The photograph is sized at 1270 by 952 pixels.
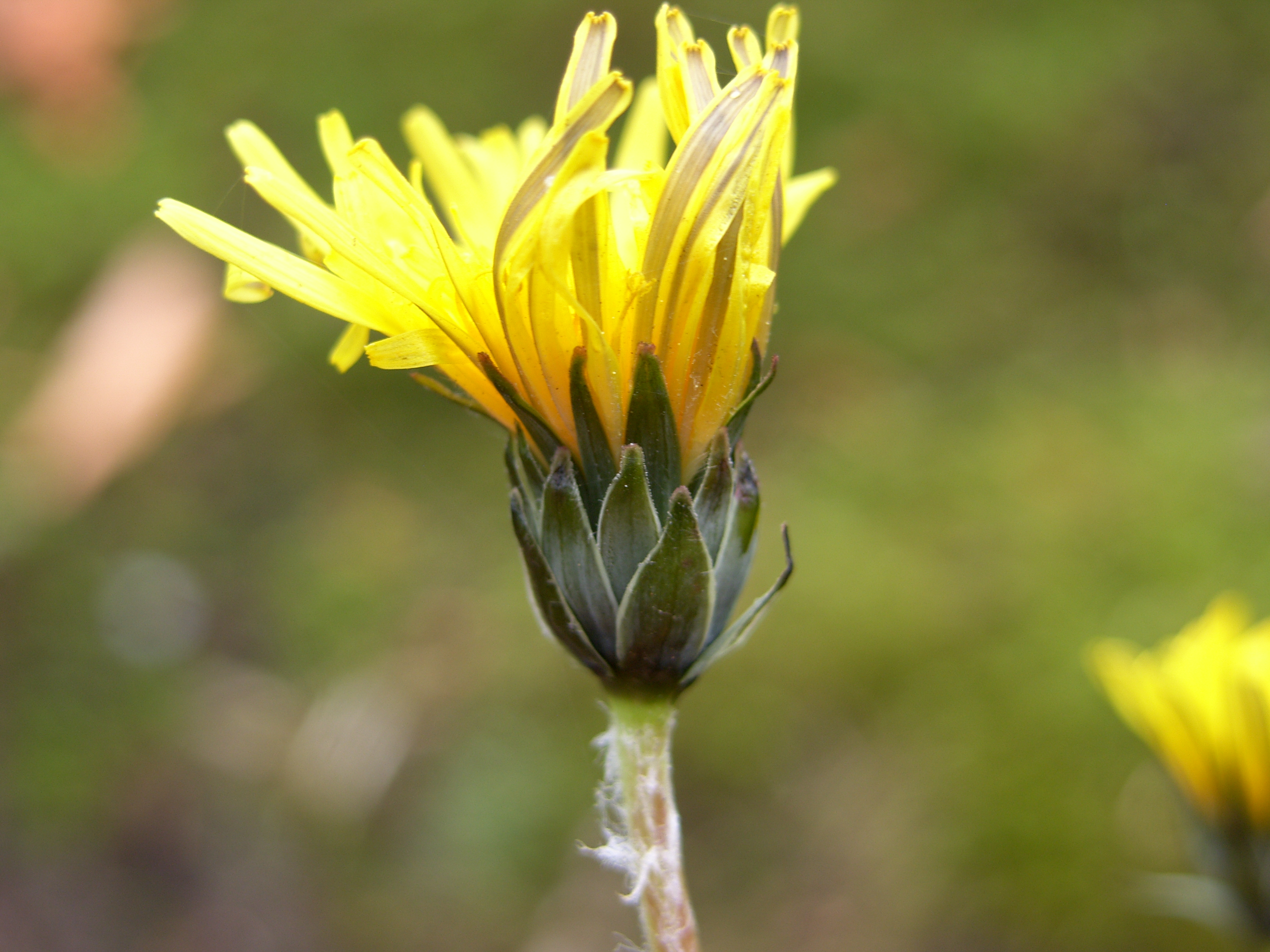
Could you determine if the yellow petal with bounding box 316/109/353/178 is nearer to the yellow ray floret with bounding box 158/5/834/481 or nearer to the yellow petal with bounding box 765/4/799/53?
the yellow ray floret with bounding box 158/5/834/481

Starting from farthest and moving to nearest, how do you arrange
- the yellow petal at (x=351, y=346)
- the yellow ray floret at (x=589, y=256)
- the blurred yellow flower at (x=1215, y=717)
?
the blurred yellow flower at (x=1215, y=717), the yellow petal at (x=351, y=346), the yellow ray floret at (x=589, y=256)

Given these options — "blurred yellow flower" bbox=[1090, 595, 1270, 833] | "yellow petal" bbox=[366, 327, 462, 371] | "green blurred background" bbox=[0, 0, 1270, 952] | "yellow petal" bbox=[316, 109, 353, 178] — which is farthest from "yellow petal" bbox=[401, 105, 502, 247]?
"green blurred background" bbox=[0, 0, 1270, 952]

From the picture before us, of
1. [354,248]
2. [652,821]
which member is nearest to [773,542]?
[652,821]

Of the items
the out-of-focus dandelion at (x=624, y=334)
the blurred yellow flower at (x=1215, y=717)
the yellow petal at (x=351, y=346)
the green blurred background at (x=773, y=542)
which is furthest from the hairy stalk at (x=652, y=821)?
the green blurred background at (x=773, y=542)

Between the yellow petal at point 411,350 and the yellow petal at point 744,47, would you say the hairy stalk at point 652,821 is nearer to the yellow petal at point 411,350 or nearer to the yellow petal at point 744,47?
the yellow petal at point 411,350

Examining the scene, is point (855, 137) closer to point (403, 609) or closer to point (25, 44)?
point (403, 609)

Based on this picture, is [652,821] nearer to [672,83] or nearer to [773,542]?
[672,83]

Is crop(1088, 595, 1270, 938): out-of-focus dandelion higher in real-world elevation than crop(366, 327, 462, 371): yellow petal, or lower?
higher
